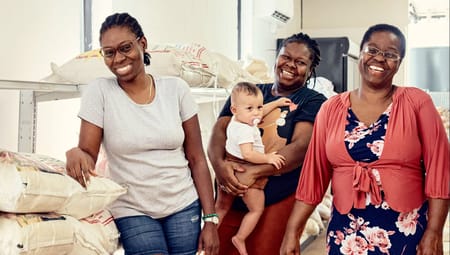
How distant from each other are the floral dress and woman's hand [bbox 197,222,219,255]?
39 cm

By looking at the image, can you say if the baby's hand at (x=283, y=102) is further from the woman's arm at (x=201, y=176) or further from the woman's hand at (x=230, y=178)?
the woman's arm at (x=201, y=176)

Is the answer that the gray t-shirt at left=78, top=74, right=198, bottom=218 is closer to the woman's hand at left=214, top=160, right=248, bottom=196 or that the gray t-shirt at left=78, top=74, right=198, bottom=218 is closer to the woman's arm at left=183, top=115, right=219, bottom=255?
the woman's arm at left=183, top=115, right=219, bottom=255

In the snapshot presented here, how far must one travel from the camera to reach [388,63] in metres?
1.95

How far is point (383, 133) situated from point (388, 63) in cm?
21

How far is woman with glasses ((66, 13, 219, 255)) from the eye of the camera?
6.21 feet

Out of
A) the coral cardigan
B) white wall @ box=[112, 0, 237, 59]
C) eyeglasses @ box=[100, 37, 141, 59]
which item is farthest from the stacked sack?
white wall @ box=[112, 0, 237, 59]

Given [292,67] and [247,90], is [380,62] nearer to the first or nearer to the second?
[292,67]

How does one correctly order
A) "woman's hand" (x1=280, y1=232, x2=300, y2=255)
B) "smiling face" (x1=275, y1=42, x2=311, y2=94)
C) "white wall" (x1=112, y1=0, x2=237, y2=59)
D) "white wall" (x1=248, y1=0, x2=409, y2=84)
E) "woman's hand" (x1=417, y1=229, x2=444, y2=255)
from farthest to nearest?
"white wall" (x1=248, y1=0, x2=409, y2=84)
"white wall" (x1=112, y1=0, x2=237, y2=59)
"smiling face" (x1=275, y1=42, x2=311, y2=94)
"woman's hand" (x1=280, y1=232, x2=300, y2=255)
"woman's hand" (x1=417, y1=229, x2=444, y2=255)

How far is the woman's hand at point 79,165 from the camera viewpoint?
186 centimetres

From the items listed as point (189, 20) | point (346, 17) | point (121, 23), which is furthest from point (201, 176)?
point (346, 17)

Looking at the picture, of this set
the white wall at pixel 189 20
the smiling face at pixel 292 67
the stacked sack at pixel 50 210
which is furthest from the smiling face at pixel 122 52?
the white wall at pixel 189 20

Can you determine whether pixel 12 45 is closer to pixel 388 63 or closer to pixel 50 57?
pixel 50 57

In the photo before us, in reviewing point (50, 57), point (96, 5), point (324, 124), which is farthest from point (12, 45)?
point (324, 124)

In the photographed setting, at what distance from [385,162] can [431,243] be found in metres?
A: 0.26
